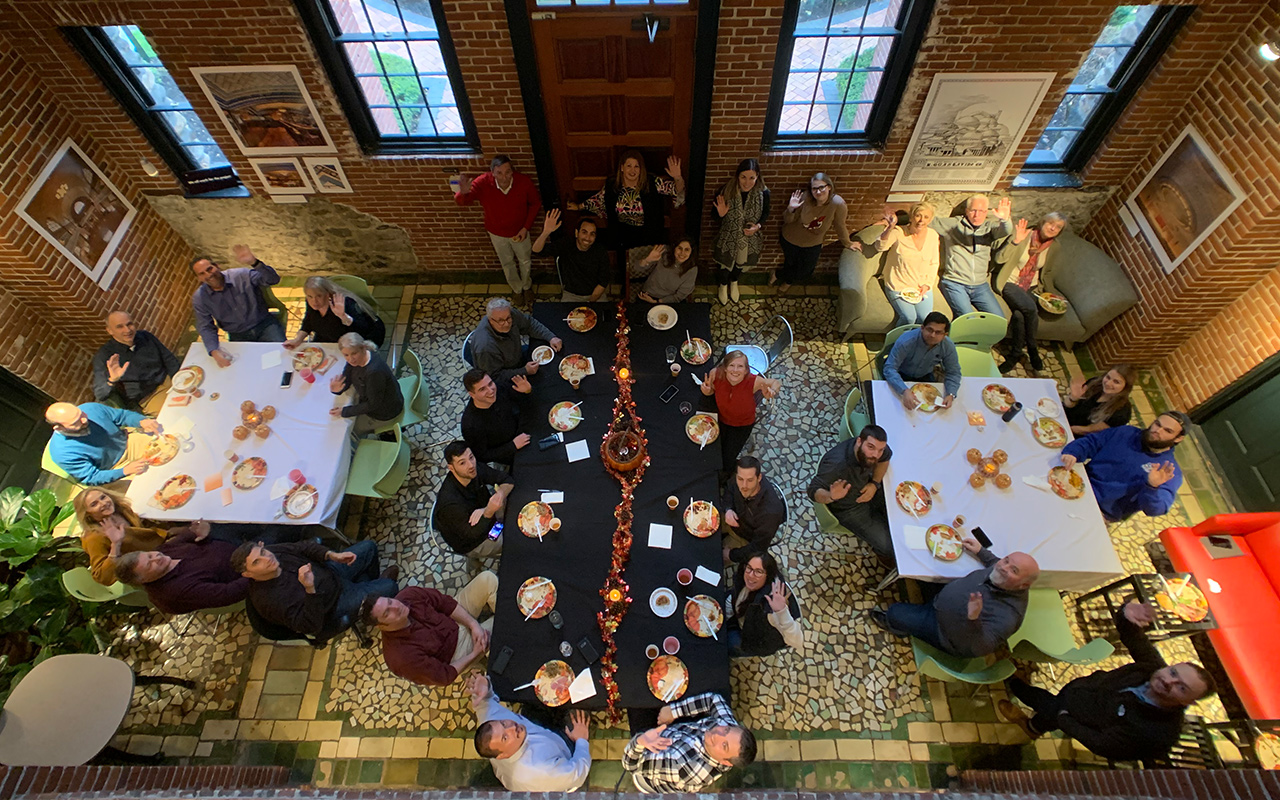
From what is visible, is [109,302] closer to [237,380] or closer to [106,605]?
[237,380]

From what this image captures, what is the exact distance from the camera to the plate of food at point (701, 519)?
496 cm

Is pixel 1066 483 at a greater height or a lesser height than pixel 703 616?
greater

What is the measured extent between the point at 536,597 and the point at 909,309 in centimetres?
516

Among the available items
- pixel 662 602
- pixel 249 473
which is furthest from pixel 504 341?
pixel 662 602

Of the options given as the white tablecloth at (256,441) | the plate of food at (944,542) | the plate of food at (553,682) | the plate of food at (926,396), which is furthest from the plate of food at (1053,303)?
the white tablecloth at (256,441)

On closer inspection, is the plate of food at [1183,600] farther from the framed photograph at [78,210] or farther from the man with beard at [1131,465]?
the framed photograph at [78,210]

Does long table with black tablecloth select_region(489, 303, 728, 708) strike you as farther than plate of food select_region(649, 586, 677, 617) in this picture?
No

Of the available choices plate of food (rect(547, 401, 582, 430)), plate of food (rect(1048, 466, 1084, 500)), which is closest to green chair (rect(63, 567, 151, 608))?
plate of food (rect(547, 401, 582, 430))

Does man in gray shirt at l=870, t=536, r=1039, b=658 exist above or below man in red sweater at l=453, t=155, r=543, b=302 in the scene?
below

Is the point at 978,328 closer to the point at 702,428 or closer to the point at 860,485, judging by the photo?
the point at 860,485

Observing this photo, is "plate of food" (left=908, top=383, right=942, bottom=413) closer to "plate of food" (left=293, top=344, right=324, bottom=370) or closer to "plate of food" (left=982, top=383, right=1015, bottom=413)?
"plate of food" (left=982, top=383, right=1015, bottom=413)

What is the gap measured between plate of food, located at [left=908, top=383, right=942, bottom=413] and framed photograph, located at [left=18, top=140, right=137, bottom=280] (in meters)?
8.58

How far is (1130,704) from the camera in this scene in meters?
4.29

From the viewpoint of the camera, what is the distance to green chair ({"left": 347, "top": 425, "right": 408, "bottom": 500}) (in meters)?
5.55
